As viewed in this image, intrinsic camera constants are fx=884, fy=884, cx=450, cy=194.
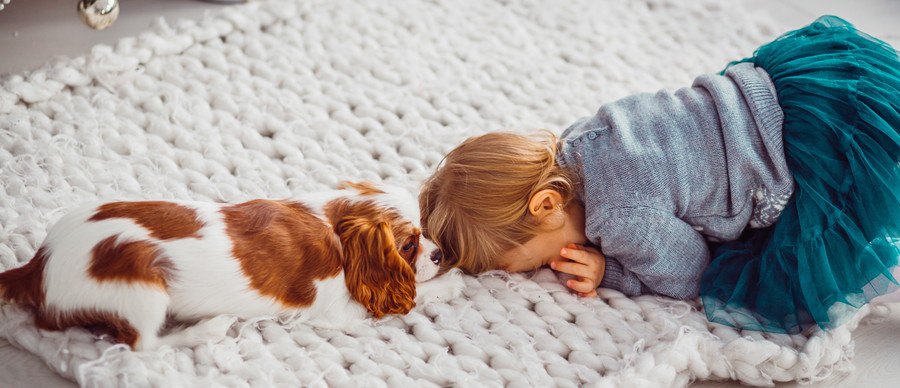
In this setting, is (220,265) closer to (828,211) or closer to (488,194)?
(488,194)

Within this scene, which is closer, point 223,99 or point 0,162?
point 0,162

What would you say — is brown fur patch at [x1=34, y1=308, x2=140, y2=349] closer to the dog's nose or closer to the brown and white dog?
the brown and white dog

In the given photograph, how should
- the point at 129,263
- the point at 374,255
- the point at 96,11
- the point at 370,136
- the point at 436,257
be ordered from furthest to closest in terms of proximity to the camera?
the point at 370,136, the point at 96,11, the point at 436,257, the point at 374,255, the point at 129,263

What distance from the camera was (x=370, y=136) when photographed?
162 cm

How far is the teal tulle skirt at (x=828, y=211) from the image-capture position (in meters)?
1.23

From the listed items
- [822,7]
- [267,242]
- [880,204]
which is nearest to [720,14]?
[822,7]

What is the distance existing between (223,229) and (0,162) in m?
0.57

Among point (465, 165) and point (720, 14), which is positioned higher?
point (720, 14)

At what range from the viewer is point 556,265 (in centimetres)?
135

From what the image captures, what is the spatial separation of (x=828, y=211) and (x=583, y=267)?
355mm

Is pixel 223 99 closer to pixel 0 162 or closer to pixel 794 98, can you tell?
pixel 0 162

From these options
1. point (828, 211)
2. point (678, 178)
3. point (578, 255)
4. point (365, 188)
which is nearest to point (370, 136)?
point (365, 188)

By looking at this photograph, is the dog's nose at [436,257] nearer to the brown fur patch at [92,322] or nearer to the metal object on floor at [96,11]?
the brown fur patch at [92,322]

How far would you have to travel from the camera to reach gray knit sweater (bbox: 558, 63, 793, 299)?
1280mm
